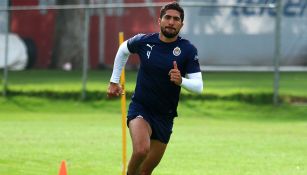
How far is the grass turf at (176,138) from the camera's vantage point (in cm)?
1380

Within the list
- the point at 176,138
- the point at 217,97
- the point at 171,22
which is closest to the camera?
the point at 171,22

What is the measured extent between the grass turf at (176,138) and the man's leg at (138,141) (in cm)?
234

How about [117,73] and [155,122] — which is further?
[117,73]

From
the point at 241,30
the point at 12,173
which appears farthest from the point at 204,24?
the point at 12,173

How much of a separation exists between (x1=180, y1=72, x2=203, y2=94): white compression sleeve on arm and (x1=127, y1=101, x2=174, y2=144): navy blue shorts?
0.54 metres

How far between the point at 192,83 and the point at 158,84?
453 millimetres

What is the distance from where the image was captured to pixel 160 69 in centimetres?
1073

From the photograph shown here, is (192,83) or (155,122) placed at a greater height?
(192,83)

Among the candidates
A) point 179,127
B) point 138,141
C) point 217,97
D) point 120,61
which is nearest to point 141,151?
point 138,141

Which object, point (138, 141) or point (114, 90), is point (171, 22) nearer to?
point (114, 90)

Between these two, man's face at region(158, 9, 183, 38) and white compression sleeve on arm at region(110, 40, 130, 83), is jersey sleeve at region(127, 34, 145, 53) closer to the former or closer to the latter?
white compression sleeve on arm at region(110, 40, 130, 83)

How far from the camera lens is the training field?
14.0m

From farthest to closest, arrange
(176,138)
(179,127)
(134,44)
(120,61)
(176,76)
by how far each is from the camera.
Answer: (179,127) → (176,138) → (120,61) → (134,44) → (176,76)

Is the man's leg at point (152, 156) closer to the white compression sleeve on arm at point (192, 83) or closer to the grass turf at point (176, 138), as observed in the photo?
the white compression sleeve on arm at point (192, 83)
